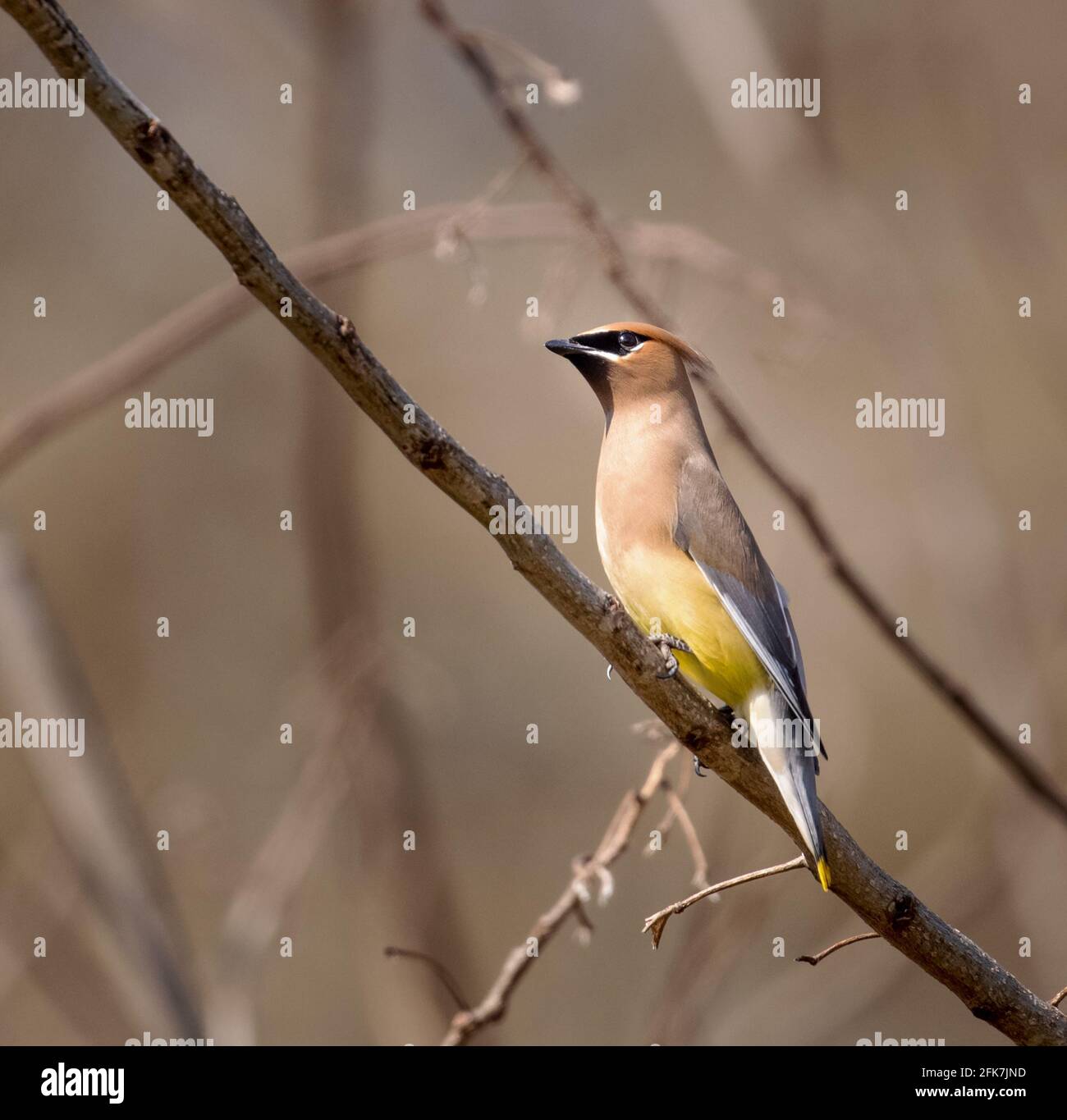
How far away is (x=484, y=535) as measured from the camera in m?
8.71

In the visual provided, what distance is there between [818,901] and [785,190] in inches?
151

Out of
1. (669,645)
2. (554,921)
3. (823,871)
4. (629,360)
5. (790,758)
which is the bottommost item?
(554,921)

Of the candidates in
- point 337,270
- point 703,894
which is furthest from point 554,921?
point 337,270

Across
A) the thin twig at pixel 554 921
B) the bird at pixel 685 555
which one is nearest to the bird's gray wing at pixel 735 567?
the bird at pixel 685 555

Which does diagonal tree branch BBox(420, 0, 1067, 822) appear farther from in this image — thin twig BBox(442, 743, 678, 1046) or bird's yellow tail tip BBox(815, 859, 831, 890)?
bird's yellow tail tip BBox(815, 859, 831, 890)

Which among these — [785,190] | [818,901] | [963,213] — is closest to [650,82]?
[963,213]

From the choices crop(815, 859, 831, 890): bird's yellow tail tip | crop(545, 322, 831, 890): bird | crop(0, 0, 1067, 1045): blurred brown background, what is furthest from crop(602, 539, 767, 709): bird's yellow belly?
crop(815, 859, 831, 890): bird's yellow tail tip

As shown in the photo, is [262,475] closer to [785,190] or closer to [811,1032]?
[785,190]

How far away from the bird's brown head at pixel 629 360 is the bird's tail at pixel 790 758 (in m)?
1.06

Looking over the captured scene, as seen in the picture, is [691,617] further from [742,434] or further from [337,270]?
[337,270]

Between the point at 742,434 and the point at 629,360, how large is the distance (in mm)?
807

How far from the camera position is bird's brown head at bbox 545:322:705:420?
409 centimetres

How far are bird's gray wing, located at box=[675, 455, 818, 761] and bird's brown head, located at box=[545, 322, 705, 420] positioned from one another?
31 cm

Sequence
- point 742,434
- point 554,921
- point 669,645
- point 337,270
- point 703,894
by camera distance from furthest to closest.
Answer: point 337,270, point 669,645, point 742,434, point 554,921, point 703,894
